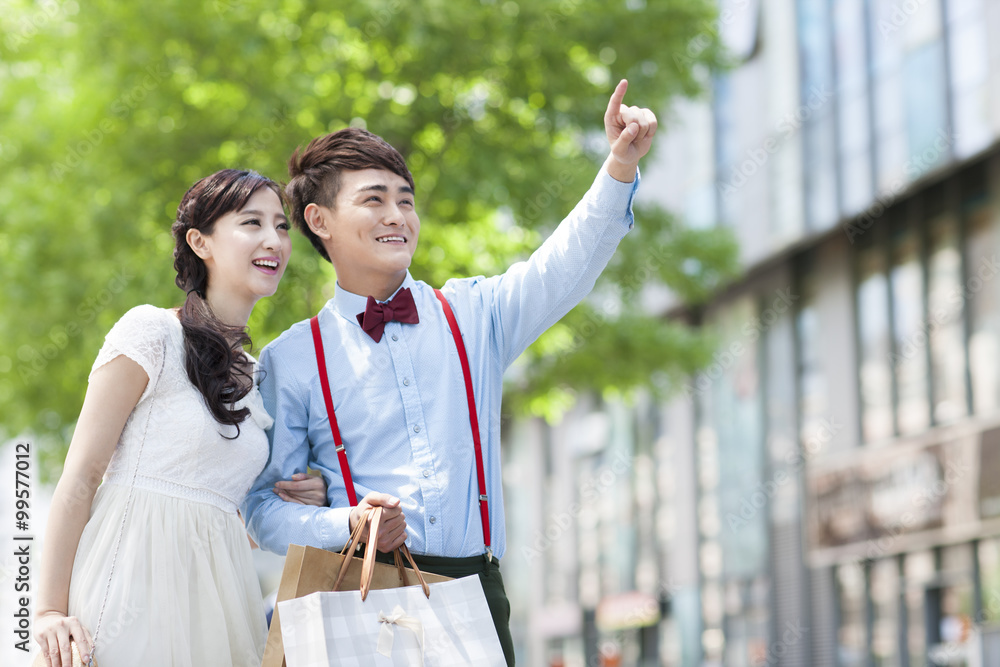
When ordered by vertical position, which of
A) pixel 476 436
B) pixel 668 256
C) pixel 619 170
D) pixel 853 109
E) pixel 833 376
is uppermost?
pixel 853 109

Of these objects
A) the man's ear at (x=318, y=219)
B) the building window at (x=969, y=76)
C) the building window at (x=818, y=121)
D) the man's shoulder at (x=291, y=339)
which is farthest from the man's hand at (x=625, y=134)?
the building window at (x=818, y=121)

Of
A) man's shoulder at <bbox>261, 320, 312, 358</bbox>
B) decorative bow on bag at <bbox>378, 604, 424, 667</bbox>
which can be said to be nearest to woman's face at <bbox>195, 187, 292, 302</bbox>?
man's shoulder at <bbox>261, 320, 312, 358</bbox>

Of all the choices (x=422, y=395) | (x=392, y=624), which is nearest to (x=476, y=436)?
(x=422, y=395)

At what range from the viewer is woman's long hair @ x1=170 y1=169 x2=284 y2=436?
2230 millimetres

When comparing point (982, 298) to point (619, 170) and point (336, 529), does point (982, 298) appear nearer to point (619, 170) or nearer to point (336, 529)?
point (619, 170)

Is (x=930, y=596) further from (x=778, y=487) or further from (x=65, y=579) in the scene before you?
(x=65, y=579)

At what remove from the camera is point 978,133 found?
39.2ft

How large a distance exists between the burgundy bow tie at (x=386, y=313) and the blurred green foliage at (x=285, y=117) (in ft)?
13.5

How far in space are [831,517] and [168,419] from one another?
13.7 metres

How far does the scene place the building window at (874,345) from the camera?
14.2 m

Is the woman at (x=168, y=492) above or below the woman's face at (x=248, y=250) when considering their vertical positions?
below

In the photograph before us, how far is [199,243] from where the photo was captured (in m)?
2.41

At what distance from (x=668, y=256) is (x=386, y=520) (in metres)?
7.11

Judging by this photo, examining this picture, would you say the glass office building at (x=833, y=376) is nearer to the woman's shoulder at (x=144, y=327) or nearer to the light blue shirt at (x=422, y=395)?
the light blue shirt at (x=422, y=395)
